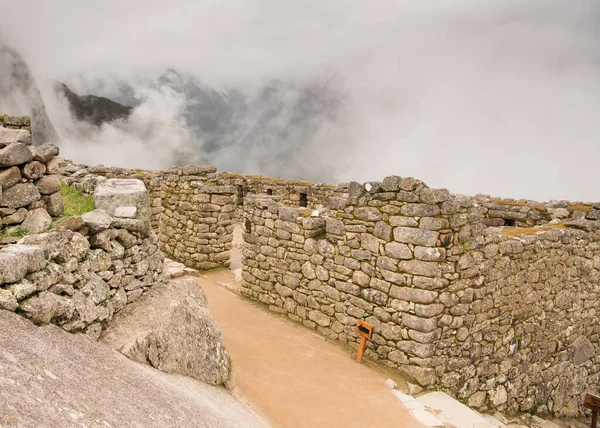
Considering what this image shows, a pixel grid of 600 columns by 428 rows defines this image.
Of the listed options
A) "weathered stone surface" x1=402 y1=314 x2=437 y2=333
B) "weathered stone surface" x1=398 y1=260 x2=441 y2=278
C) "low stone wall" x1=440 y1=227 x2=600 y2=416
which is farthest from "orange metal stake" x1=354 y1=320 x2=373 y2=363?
"weathered stone surface" x1=398 y1=260 x2=441 y2=278

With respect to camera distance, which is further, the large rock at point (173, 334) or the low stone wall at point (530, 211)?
the low stone wall at point (530, 211)

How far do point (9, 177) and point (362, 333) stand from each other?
6.25 meters

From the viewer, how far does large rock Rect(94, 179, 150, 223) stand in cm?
495

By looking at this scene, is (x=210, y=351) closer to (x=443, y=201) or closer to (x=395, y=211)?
(x=395, y=211)

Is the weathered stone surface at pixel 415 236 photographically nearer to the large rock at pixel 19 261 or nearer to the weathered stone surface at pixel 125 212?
the weathered stone surface at pixel 125 212

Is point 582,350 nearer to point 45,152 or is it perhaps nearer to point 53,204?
point 53,204

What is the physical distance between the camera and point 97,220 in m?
4.57

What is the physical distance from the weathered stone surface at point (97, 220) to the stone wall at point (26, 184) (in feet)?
1.22

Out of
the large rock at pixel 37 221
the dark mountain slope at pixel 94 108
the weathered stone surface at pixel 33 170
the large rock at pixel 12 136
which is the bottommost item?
the large rock at pixel 37 221

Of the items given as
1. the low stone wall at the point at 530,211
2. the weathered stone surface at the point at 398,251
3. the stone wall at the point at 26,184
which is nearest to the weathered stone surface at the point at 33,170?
the stone wall at the point at 26,184

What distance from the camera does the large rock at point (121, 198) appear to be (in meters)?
4.95

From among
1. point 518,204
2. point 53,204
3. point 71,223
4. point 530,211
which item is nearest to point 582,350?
point 530,211

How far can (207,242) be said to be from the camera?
13.7 meters

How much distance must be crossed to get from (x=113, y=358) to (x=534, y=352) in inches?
349
